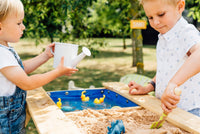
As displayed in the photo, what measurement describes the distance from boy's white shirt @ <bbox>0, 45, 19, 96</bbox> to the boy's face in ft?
2.69

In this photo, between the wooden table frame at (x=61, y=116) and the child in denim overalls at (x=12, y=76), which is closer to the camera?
the wooden table frame at (x=61, y=116)

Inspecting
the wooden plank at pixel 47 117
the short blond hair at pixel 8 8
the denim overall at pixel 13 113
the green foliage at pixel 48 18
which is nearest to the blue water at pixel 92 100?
the wooden plank at pixel 47 117

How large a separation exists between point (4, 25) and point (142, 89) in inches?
42.0

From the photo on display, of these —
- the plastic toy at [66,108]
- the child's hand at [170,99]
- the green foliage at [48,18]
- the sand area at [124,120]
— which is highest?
the green foliage at [48,18]

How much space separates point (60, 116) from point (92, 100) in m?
0.77

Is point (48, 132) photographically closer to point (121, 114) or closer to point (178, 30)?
point (121, 114)

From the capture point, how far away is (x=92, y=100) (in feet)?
6.66

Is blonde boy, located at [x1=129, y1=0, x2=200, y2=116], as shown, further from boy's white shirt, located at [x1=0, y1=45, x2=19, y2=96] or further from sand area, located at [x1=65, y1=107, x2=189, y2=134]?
boy's white shirt, located at [x1=0, y1=45, x2=19, y2=96]

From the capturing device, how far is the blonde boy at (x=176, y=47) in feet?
4.23

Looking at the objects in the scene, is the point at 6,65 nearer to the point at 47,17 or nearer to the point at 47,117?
the point at 47,117

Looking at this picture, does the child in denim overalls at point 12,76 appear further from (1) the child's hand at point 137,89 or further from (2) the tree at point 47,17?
(2) the tree at point 47,17

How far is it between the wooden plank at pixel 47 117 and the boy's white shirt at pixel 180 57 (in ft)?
2.42

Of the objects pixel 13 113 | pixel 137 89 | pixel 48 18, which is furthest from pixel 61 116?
pixel 48 18

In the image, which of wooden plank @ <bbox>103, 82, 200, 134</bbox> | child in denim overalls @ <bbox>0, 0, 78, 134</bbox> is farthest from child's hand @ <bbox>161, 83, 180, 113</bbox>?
child in denim overalls @ <bbox>0, 0, 78, 134</bbox>
